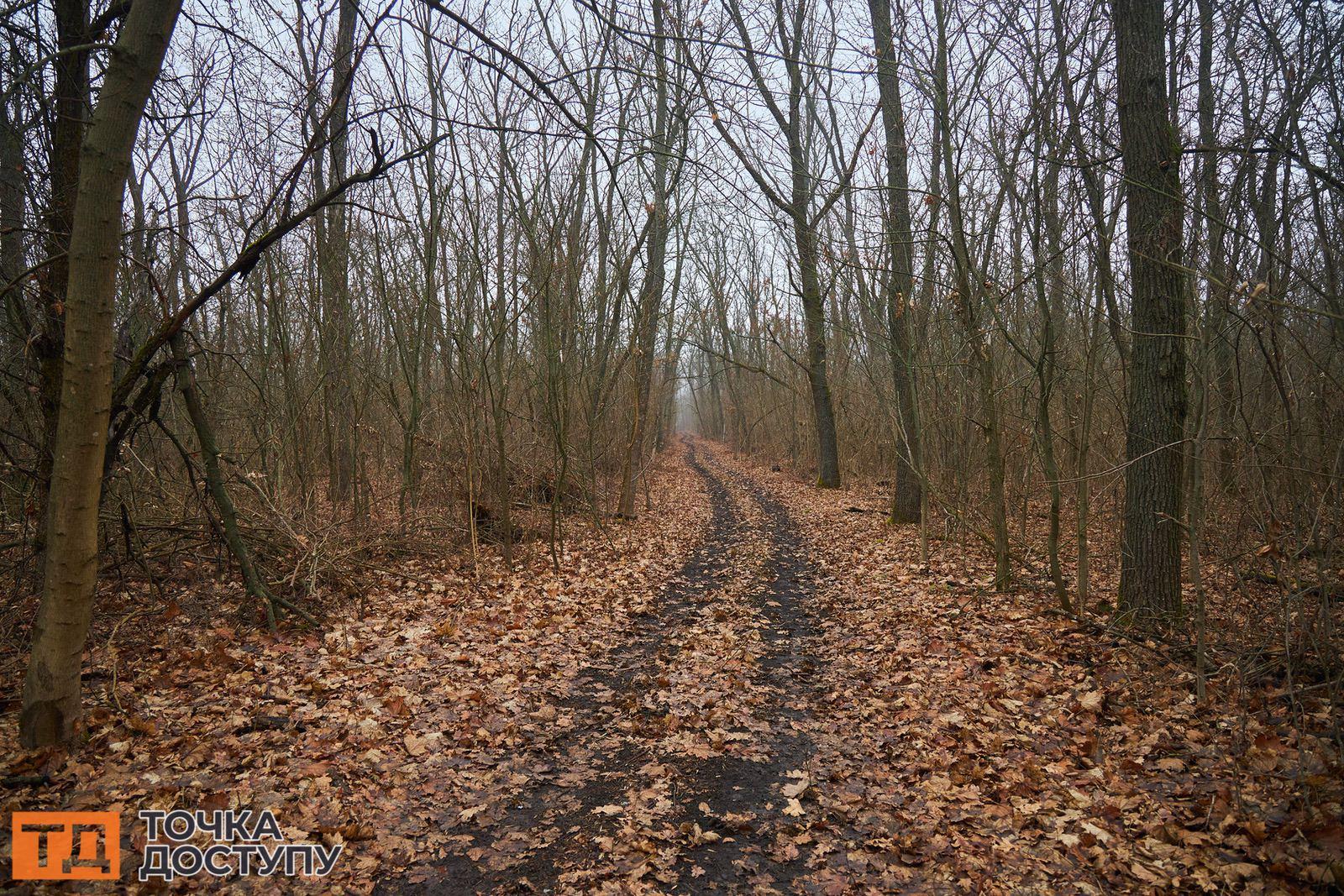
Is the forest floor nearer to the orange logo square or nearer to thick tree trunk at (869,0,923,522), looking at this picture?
the orange logo square

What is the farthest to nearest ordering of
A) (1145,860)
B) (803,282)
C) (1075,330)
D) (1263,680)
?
1. (803,282)
2. (1075,330)
3. (1263,680)
4. (1145,860)

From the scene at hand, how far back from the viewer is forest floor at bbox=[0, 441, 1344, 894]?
326cm

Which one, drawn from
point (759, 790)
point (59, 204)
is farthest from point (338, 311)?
point (759, 790)

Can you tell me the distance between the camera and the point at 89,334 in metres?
3.55

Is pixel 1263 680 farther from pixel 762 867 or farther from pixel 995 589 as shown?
pixel 762 867

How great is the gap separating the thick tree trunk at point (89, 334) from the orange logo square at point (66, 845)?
2.63 feet

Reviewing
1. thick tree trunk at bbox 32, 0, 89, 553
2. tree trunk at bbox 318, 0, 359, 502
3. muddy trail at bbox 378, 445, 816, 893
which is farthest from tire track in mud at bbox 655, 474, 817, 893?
tree trunk at bbox 318, 0, 359, 502

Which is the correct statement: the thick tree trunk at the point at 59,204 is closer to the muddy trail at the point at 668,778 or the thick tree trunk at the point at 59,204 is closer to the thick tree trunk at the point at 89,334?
the thick tree trunk at the point at 89,334

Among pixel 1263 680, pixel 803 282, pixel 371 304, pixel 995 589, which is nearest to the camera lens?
pixel 1263 680

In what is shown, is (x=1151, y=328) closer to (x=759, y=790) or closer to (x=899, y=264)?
(x=899, y=264)

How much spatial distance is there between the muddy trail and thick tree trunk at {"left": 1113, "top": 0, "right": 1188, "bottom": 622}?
306cm

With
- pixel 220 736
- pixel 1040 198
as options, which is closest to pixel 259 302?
pixel 220 736

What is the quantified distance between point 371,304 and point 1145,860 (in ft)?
40.4

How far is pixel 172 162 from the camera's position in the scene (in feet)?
41.4
